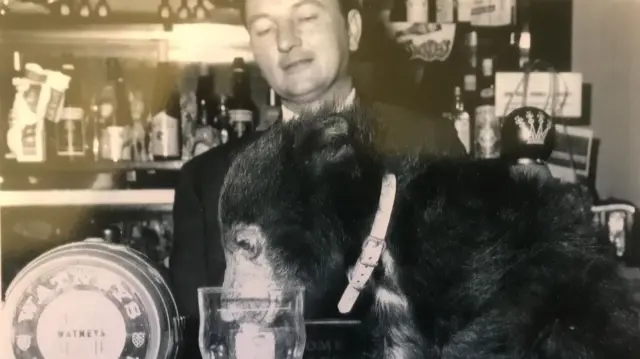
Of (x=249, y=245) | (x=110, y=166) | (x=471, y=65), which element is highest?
(x=471, y=65)

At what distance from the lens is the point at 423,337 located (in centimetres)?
99

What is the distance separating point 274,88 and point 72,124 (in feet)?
0.88

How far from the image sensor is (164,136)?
1009 mm

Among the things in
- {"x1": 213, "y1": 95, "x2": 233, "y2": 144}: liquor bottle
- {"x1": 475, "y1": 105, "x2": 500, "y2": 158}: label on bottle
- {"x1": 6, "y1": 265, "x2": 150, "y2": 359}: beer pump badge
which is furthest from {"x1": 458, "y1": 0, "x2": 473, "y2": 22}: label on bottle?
{"x1": 6, "y1": 265, "x2": 150, "y2": 359}: beer pump badge

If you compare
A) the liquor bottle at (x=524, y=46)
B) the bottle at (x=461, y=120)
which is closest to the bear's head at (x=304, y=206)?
the bottle at (x=461, y=120)

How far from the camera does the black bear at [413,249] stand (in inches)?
38.7

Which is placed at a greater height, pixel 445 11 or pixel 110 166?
pixel 445 11

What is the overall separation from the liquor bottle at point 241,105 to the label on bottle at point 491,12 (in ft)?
1.03

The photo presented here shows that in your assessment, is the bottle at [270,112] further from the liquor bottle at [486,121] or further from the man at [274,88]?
Result: the liquor bottle at [486,121]

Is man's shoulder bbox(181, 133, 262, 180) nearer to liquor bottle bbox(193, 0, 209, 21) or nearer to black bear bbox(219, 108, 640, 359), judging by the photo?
black bear bbox(219, 108, 640, 359)

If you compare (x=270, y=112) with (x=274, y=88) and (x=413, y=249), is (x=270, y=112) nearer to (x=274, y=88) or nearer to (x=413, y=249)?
(x=274, y=88)

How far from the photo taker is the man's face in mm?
1007

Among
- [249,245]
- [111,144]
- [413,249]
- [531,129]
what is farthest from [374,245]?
[111,144]

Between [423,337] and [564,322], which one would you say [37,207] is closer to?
[423,337]
